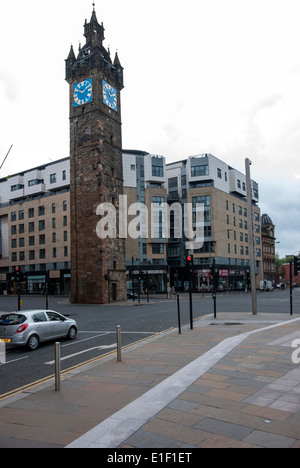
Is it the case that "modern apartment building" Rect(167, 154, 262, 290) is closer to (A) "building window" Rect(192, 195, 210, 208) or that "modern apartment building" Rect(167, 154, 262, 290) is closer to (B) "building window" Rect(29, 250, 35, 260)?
(A) "building window" Rect(192, 195, 210, 208)

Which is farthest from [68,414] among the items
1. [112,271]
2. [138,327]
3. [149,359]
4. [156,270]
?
[156,270]

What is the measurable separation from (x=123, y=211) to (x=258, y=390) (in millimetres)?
40333

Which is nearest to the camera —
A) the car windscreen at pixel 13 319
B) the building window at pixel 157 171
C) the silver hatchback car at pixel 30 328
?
the silver hatchback car at pixel 30 328

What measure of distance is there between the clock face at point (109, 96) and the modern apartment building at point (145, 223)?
79.3ft

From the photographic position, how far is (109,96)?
4584 cm

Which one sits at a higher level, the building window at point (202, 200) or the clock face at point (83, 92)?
the clock face at point (83, 92)

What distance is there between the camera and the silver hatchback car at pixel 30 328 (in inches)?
516

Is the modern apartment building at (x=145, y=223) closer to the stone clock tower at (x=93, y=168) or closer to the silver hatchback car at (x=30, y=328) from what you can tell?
the stone clock tower at (x=93, y=168)

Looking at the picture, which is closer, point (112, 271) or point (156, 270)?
point (112, 271)

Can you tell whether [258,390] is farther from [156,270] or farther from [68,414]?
[156,270]
